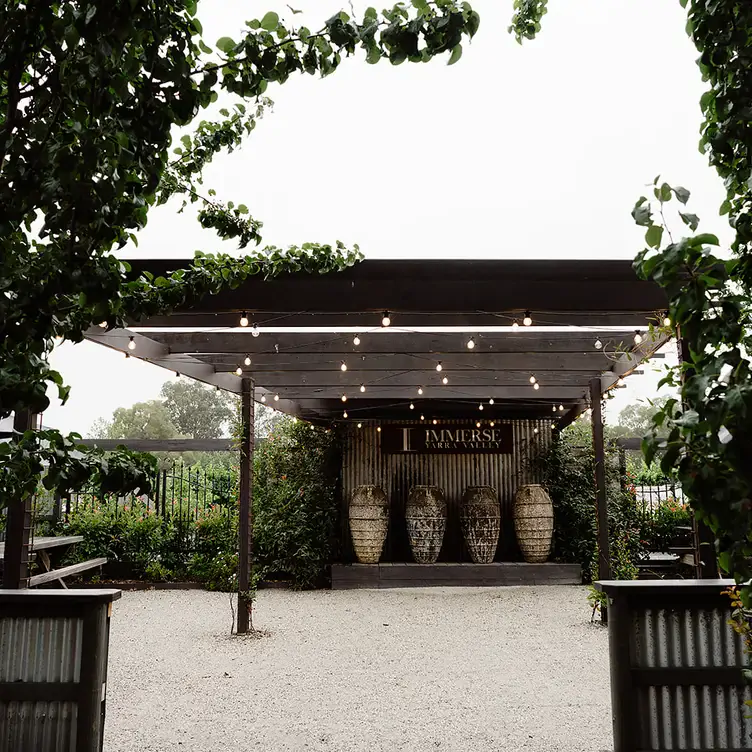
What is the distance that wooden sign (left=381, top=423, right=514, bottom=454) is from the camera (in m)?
10.4

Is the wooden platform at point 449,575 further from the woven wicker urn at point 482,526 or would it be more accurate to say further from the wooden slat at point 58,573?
the wooden slat at point 58,573

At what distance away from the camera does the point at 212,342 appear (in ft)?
19.6

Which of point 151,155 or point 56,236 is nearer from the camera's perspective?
point 151,155

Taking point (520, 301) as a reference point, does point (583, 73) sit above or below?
above

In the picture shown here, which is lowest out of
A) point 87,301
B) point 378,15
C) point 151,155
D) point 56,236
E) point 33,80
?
point 87,301

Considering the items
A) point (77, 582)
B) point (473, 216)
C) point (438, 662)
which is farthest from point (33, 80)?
point (473, 216)

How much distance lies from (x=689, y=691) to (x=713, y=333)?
7.89ft

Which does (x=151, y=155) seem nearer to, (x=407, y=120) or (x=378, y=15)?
(x=378, y=15)

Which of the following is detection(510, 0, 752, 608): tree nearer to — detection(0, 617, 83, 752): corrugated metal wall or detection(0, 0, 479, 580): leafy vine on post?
detection(0, 0, 479, 580): leafy vine on post

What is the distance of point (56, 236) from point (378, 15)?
788 millimetres

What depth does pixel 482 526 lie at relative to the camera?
32.4 ft

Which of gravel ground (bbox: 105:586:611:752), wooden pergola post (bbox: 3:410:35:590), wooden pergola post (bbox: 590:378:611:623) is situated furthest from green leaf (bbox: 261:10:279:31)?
wooden pergola post (bbox: 590:378:611:623)

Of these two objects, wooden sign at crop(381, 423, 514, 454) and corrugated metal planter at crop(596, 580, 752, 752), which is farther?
wooden sign at crop(381, 423, 514, 454)

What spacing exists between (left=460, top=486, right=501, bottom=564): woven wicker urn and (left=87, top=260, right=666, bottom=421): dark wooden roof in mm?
1309
